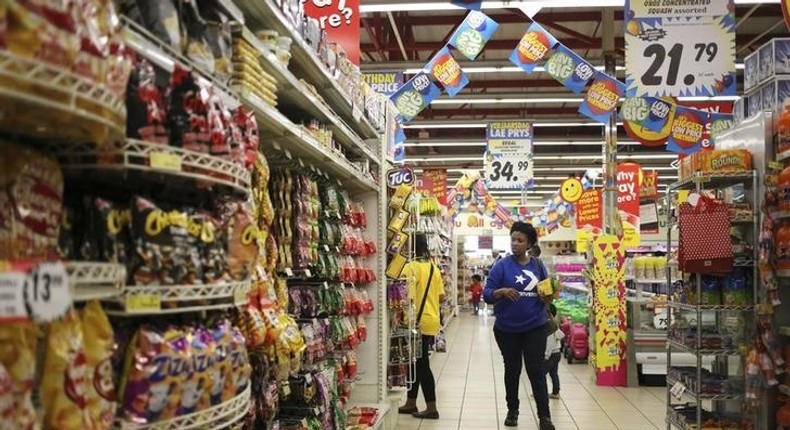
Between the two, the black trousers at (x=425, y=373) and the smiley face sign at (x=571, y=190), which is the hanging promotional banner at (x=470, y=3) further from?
the smiley face sign at (x=571, y=190)

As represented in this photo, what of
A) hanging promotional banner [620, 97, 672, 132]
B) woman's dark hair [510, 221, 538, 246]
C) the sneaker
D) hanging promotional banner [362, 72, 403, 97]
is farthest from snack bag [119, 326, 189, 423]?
hanging promotional banner [362, 72, 403, 97]

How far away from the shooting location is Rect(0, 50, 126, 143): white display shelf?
3.67 feet

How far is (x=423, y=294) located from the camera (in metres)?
7.13

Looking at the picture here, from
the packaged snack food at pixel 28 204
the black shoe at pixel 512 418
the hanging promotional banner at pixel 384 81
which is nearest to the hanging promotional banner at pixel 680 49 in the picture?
the black shoe at pixel 512 418

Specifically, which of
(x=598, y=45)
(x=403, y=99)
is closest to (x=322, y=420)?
(x=403, y=99)

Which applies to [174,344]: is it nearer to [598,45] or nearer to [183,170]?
[183,170]

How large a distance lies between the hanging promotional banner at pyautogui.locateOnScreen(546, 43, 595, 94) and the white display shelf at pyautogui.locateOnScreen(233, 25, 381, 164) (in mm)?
4779

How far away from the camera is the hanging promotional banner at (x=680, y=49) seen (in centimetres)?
683

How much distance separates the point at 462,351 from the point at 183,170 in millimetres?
11253

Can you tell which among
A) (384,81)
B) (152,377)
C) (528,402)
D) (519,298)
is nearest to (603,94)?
(384,81)

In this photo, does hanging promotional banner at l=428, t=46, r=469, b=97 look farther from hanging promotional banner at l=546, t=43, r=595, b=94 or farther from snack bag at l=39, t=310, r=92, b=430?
snack bag at l=39, t=310, r=92, b=430

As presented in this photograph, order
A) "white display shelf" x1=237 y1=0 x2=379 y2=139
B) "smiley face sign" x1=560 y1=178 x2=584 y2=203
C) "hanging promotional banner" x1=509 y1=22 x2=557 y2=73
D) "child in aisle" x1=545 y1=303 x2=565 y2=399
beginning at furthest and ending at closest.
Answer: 1. "smiley face sign" x1=560 y1=178 x2=584 y2=203
2. "hanging promotional banner" x1=509 y1=22 x2=557 y2=73
3. "child in aisle" x1=545 y1=303 x2=565 y2=399
4. "white display shelf" x1=237 y1=0 x2=379 y2=139

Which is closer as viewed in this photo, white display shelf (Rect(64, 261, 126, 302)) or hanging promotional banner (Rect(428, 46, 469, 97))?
white display shelf (Rect(64, 261, 126, 302))

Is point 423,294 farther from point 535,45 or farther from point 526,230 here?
point 535,45
